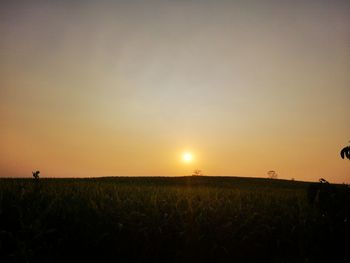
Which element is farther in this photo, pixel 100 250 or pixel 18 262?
pixel 100 250

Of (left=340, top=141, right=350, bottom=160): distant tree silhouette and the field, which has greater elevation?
(left=340, top=141, right=350, bottom=160): distant tree silhouette

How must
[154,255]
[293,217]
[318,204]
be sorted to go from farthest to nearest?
[293,217] < [154,255] < [318,204]

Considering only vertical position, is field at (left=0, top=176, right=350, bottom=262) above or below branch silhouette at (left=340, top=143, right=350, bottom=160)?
below

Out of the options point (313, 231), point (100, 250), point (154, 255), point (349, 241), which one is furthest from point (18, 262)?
point (313, 231)

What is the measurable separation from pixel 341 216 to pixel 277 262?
419 cm

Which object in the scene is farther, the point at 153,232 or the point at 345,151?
the point at 153,232

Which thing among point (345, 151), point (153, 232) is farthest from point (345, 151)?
point (153, 232)

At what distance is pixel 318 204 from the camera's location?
20.3ft

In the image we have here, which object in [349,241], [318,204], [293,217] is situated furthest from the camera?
[293,217]

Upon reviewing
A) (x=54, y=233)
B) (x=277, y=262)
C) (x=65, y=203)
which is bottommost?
(x=277, y=262)

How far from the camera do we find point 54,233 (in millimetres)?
8797

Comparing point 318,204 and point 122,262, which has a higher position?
point 318,204

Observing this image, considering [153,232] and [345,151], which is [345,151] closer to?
[345,151]

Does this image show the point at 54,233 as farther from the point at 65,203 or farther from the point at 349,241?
the point at 349,241
